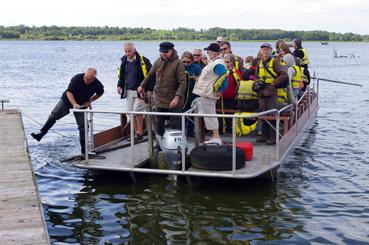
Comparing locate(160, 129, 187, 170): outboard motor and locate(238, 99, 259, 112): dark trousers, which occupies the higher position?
locate(238, 99, 259, 112): dark trousers

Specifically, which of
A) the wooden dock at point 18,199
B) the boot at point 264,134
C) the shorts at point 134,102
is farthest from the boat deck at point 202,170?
the wooden dock at point 18,199

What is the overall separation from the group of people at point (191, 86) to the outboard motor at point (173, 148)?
1.73 feet

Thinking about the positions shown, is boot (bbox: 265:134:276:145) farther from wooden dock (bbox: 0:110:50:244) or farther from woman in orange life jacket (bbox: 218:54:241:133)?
wooden dock (bbox: 0:110:50:244)

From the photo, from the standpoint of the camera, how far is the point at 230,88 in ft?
35.1

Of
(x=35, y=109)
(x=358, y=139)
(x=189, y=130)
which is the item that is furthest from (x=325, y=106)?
(x=189, y=130)

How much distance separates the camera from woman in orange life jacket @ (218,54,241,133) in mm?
10383

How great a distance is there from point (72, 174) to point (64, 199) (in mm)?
1486

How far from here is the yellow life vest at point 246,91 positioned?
10.2m

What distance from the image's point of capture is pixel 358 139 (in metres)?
14.2

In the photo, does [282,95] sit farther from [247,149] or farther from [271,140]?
[247,149]

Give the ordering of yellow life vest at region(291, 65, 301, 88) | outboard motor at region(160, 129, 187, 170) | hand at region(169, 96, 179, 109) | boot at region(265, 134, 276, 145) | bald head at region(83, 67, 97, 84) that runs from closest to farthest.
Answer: outboard motor at region(160, 129, 187, 170), hand at region(169, 96, 179, 109), bald head at region(83, 67, 97, 84), boot at region(265, 134, 276, 145), yellow life vest at region(291, 65, 301, 88)

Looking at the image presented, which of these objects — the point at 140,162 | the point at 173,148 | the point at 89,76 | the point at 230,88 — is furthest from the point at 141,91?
the point at 230,88

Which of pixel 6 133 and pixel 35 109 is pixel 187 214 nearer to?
pixel 6 133

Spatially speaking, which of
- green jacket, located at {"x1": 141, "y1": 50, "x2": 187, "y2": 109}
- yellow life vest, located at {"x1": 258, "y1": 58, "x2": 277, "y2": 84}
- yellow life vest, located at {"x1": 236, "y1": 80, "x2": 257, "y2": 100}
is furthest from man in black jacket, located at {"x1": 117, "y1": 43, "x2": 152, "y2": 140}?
yellow life vest, located at {"x1": 258, "y1": 58, "x2": 277, "y2": 84}
